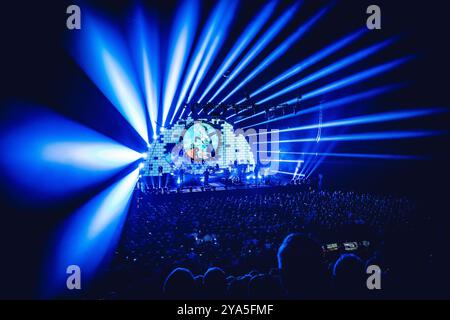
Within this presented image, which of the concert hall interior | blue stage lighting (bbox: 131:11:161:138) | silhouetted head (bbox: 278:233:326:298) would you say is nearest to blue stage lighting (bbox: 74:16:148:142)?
the concert hall interior

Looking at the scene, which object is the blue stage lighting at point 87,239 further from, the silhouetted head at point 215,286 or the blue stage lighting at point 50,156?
the silhouetted head at point 215,286

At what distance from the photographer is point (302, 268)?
6.92 ft

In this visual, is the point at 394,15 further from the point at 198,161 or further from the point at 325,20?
the point at 198,161

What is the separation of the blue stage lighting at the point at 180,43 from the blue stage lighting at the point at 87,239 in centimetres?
668

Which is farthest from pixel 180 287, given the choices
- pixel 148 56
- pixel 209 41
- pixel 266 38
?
pixel 148 56

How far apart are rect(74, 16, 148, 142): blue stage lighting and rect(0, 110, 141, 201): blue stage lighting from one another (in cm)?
219

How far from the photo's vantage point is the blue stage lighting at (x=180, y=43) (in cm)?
838

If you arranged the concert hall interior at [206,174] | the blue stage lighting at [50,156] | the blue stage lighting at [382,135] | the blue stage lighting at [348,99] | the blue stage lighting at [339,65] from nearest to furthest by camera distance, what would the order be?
the concert hall interior at [206,174] < the blue stage lighting at [50,156] < the blue stage lighting at [339,65] < the blue stage lighting at [382,135] < the blue stage lighting at [348,99]

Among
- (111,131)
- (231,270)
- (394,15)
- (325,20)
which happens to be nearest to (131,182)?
(111,131)

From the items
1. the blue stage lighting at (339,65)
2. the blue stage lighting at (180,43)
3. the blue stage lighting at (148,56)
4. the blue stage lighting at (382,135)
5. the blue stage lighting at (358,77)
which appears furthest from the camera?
the blue stage lighting at (382,135)

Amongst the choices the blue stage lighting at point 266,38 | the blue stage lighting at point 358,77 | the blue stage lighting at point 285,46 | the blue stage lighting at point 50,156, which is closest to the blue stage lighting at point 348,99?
the blue stage lighting at point 358,77

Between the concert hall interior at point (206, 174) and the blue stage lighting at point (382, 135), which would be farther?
the blue stage lighting at point (382, 135)

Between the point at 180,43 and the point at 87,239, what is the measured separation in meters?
8.29
